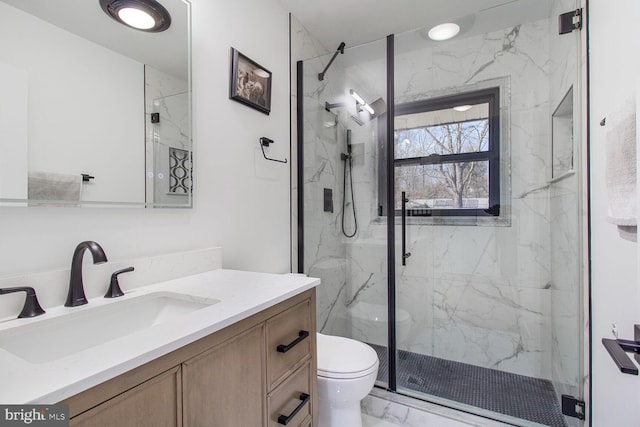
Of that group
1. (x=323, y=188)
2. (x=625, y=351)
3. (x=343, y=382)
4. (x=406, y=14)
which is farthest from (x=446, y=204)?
(x=625, y=351)

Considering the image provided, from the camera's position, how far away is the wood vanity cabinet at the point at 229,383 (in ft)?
1.99

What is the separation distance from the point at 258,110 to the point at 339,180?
3.31 feet

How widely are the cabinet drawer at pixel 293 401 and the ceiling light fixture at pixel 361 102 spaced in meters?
1.95

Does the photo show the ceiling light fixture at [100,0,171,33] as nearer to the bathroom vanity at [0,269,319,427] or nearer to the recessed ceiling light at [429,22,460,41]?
the bathroom vanity at [0,269,319,427]

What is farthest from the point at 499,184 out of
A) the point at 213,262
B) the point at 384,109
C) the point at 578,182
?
the point at 213,262

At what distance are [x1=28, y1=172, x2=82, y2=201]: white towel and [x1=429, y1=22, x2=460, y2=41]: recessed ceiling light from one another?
2.37 m

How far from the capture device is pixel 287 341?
1.10 m

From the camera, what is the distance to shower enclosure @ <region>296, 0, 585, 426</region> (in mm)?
2104

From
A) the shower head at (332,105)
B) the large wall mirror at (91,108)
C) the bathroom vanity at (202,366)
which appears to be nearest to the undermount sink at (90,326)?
the bathroom vanity at (202,366)

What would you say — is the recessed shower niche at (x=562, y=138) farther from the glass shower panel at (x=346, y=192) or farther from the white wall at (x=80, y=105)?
the white wall at (x=80, y=105)

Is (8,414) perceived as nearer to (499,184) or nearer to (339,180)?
(339,180)

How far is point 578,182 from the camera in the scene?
1.60 meters

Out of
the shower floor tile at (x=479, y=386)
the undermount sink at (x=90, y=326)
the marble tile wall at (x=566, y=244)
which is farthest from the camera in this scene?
the shower floor tile at (x=479, y=386)

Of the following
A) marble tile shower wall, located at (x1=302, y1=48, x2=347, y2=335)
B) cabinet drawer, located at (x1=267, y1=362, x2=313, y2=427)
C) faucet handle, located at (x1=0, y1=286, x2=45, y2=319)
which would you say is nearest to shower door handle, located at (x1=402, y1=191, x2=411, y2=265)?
marble tile shower wall, located at (x1=302, y1=48, x2=347, y2=335)
